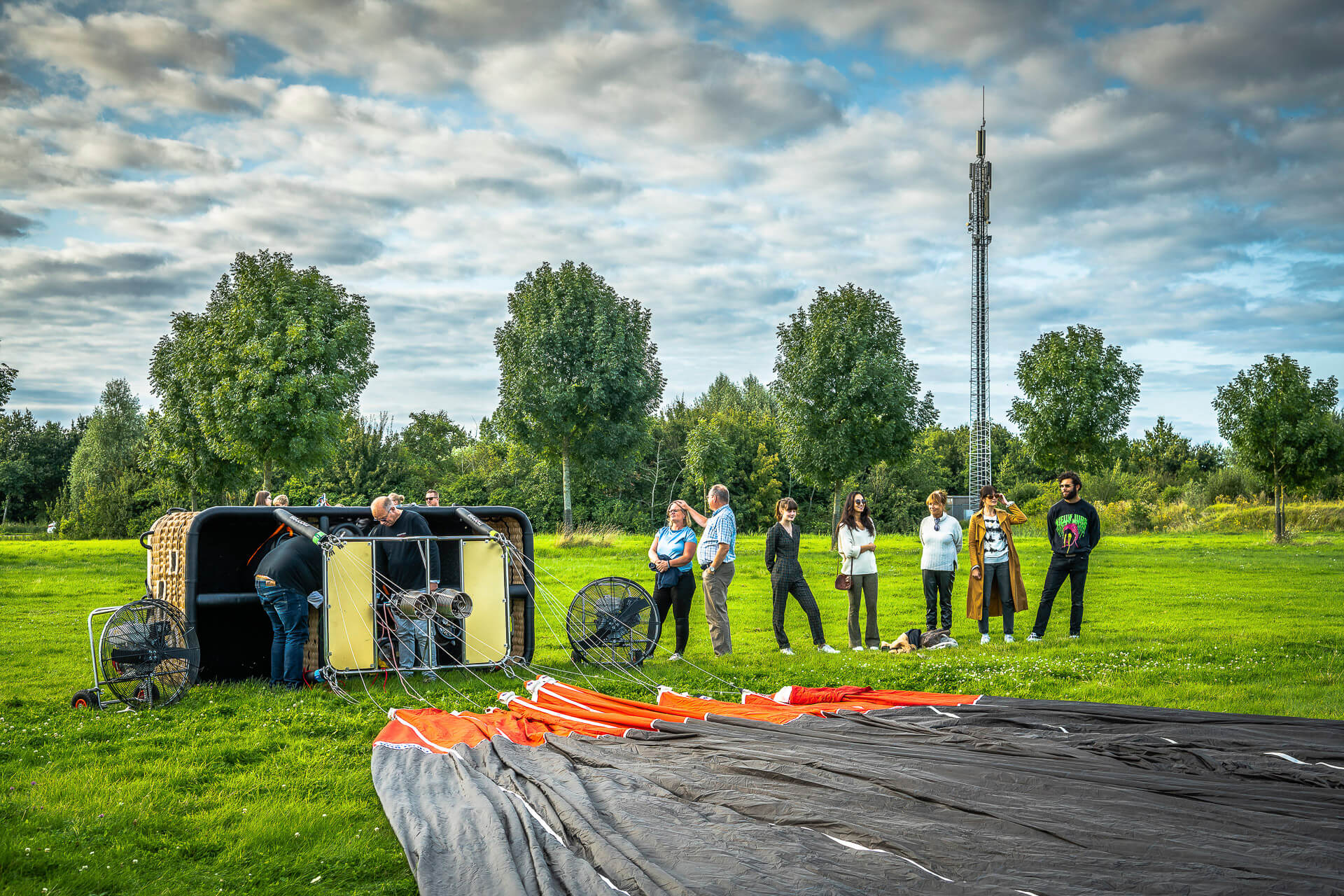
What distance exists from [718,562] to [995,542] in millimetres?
3406

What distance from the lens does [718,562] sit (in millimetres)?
9992

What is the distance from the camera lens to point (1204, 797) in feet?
15.5

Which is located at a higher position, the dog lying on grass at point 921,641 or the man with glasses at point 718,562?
the man with glasses at point 718,562

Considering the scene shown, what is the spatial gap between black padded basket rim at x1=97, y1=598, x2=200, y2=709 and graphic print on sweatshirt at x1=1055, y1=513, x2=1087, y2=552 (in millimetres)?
9236

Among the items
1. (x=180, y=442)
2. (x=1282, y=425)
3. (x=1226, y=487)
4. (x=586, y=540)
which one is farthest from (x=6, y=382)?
(x=1226, y=487)

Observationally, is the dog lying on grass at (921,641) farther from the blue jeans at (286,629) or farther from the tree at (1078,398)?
the tree at (1078,398)

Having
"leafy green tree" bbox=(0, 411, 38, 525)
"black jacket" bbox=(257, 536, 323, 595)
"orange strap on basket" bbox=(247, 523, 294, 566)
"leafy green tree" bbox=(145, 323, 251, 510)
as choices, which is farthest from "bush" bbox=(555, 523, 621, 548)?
"leafy green tree" bbox=(0, 411, 38, 525)

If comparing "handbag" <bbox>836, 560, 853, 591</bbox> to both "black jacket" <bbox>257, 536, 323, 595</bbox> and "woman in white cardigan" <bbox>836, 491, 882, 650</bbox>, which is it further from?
"black jacket" <bbox>257, 536, 323, 595</bbox>

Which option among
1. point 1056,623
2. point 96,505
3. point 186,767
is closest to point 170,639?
point 186,767

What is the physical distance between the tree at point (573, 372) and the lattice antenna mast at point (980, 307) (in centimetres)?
1662

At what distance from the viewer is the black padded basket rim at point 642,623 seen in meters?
9.67

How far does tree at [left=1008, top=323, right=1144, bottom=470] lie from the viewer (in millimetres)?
→ 31500

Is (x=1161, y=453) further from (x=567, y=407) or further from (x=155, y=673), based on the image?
(x=155, y=673)

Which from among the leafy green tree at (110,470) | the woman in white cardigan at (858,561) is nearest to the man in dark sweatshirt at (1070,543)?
the woman in white cardigan at (858,561)
